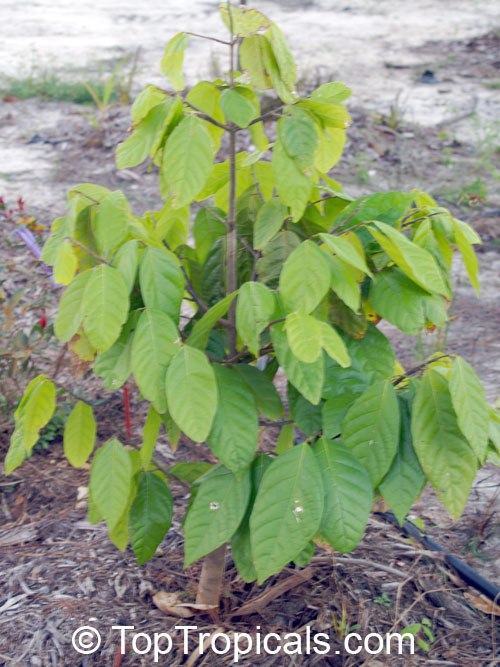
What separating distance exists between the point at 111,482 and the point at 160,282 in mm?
421

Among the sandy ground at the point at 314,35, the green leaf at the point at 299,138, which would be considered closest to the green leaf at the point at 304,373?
the green leaf at the point at 299,138

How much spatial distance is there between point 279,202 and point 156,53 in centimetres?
744

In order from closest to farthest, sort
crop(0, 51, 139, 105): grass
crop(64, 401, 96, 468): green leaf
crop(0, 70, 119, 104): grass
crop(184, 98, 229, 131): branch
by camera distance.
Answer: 1. crop(184, 98, 229, 131): branch
2. crop(64, 401, 96, 468): green leaf
3. crop(0, 51, 139, 105): grass
4. crop(0, 70, 119, 104): grass

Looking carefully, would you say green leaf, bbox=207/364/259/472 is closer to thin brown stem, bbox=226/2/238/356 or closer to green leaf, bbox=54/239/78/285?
thin brown stem, bbox=226/2/238/356

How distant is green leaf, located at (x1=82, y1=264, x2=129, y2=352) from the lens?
140 centimetres

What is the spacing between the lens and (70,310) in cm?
148

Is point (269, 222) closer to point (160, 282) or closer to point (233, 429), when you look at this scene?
point (160, 282)

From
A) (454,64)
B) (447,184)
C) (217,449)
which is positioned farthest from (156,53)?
(217,449)

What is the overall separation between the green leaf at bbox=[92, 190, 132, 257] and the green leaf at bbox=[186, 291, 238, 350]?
208 millimetres

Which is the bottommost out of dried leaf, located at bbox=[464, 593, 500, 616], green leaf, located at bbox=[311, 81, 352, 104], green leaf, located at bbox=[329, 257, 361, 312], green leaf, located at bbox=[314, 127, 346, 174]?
dried leaf, located at bbox=[464, 593, 500, 616]

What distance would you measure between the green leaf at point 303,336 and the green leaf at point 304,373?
0.19 ft

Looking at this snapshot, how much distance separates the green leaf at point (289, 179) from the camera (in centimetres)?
145

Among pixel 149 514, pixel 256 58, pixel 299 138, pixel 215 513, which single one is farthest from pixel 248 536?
pixel 256 58

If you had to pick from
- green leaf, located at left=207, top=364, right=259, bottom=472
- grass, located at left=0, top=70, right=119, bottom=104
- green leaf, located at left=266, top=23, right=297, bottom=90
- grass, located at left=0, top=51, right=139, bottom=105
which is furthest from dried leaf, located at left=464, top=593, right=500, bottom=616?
grass, located at left=0, top=70, right=119, bottom=104
